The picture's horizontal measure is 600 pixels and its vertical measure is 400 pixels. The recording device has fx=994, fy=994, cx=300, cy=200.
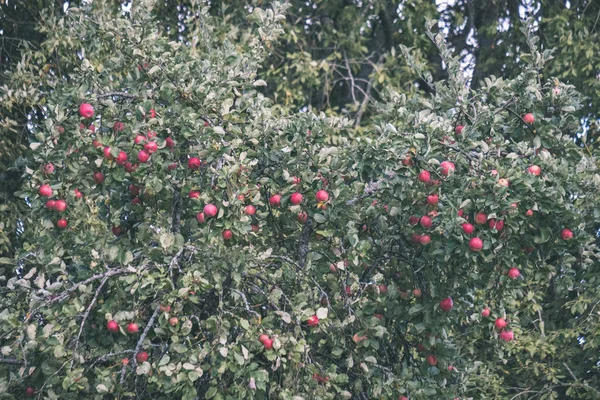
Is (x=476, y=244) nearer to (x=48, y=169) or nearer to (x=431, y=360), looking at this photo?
(x=431, y=360)

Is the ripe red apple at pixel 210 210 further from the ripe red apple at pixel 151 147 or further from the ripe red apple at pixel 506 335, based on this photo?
the ripe red apple at pixel 506 335

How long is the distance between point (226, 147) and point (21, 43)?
13.6 ft

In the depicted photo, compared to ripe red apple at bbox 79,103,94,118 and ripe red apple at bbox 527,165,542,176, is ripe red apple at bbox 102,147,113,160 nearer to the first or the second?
ripe red apple at bbox 79,103,94,118

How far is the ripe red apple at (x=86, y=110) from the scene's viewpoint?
171 inches

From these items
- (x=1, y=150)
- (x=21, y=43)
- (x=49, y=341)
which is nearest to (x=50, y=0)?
(x=21, y=43)

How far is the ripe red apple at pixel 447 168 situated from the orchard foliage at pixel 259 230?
0.03 meters

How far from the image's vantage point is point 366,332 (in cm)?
443

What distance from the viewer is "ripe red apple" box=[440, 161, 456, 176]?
4277 millimetres

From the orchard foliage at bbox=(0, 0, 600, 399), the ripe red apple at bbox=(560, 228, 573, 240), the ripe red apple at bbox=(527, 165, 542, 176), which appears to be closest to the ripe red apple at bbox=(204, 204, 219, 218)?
the orchard foliage at bbox=(0, 0, 600, 399)

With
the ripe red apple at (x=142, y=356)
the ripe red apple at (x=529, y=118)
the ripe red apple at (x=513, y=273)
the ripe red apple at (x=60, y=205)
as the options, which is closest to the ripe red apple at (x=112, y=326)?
the ripe red apple at (x=142, y=356)

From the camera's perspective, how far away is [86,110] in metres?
4.34

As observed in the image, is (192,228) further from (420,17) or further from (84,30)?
(420,17)

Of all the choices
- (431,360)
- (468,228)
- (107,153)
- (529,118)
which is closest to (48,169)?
(107,153)

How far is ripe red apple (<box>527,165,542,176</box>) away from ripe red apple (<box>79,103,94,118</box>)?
195 centimetres
